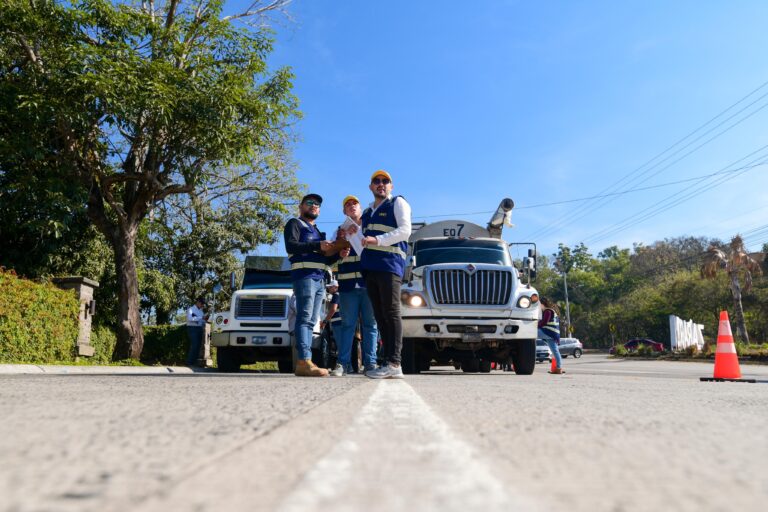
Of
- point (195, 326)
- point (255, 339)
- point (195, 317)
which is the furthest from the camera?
point (195, 326)

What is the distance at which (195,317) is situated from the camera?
17.6m

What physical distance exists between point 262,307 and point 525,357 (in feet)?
19.9

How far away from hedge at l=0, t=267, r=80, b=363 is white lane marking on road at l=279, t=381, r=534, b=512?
12433mm

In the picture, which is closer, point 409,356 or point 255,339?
point 409,356

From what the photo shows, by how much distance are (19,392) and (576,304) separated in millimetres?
98891

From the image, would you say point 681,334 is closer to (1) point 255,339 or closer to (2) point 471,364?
(2) point 471,364

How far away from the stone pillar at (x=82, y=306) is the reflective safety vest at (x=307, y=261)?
10394 mm

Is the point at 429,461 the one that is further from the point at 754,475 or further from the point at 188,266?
the point at 188,266

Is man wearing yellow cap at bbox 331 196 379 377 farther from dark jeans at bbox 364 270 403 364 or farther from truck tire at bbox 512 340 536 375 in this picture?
truck tire at bbox 512 340 536 375

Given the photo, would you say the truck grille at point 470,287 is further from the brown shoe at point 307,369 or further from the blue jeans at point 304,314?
the brown shoe at point 307,369

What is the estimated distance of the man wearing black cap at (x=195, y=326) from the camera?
17.6m

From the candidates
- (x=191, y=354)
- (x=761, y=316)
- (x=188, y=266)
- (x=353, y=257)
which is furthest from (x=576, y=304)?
(x=353, y=257)

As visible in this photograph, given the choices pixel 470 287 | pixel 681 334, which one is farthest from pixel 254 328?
pixel 681 334

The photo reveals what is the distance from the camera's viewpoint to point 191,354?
1777cm
